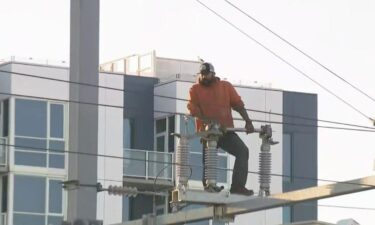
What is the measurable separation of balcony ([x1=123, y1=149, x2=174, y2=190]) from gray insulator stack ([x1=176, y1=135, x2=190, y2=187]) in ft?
119

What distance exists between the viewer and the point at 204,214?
23.0m

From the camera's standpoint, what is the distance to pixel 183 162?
22.7 m

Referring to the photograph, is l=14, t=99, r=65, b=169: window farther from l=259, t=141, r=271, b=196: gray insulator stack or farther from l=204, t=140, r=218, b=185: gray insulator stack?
l=204, t=140, r=218, b=185: gray insulator stack

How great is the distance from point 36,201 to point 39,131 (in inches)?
87.9

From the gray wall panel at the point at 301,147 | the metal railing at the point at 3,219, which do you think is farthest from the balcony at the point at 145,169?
the gray wall panel at the point at 301,147

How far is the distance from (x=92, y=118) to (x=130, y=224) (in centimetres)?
268

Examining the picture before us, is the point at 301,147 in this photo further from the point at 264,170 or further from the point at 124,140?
the point at 264,170

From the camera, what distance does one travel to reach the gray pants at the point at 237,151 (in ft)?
75.8

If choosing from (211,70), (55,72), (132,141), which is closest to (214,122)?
(211,70)

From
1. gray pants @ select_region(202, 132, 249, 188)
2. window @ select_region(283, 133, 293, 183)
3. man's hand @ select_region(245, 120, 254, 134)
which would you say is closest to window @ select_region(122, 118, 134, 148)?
window @ select_region(283, 133, 293, 183)

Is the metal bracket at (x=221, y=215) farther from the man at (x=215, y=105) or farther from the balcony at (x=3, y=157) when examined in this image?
the balcony at (x=3, y=157)

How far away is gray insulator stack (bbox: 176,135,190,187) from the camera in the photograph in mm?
22688

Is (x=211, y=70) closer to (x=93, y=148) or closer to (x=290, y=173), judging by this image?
(x=93, y=148)

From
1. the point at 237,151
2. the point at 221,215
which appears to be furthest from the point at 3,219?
the point at 221,215
